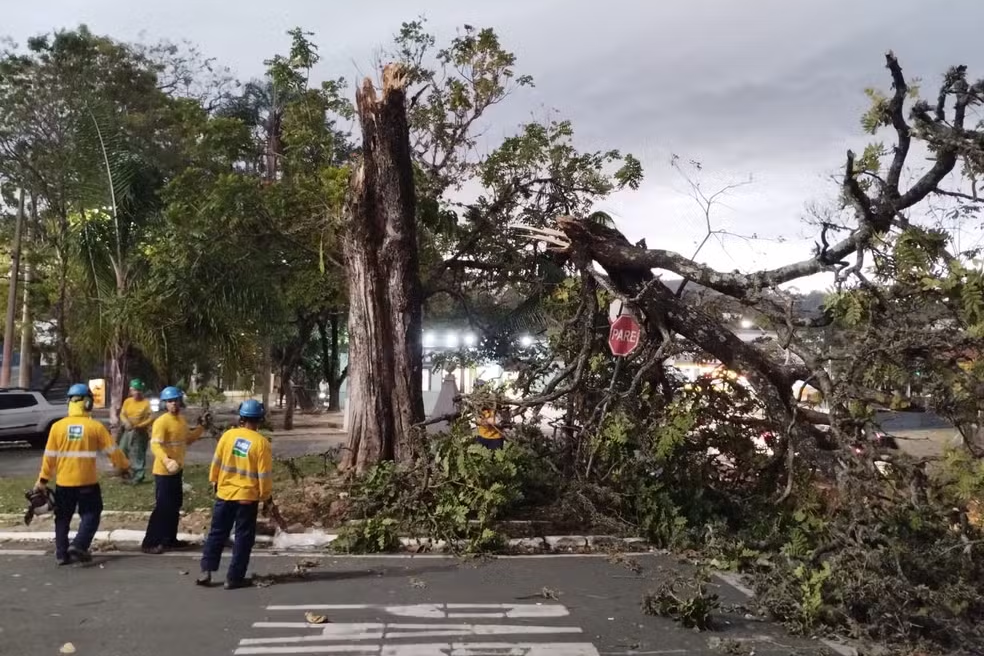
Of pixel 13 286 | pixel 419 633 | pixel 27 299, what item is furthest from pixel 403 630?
pixel 27 299

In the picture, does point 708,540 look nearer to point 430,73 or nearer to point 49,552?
point 49,552

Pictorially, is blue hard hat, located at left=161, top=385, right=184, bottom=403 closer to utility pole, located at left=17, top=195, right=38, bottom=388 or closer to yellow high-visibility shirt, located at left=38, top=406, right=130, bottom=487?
yellow high-visibility shirt, located at left=38, top=406, right=130, bottom=487

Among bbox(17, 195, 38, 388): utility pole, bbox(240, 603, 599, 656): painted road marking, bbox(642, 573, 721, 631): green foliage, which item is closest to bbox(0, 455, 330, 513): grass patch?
bbox(240, 603, 599, 656): painted road marking

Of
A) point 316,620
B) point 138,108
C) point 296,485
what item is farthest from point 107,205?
point 316,620

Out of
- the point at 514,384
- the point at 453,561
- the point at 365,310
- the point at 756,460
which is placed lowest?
the point at 453,561

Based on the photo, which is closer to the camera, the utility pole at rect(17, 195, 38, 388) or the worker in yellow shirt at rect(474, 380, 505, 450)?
the worker in yellow shirt at rect(474, 380, 505, 450)

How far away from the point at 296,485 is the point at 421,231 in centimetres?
623

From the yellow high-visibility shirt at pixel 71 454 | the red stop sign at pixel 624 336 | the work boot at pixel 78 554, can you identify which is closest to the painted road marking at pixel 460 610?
the work boot at pixel 78 554

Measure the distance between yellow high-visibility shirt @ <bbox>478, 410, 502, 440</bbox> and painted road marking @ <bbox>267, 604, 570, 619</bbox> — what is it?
289 cm

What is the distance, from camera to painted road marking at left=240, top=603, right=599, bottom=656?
17.8 feet

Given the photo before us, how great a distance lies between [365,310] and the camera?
35.0 ft

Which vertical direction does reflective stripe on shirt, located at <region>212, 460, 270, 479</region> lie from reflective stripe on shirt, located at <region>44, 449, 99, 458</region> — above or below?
below

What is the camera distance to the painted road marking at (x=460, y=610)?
618cm

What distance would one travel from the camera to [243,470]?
269 inches
